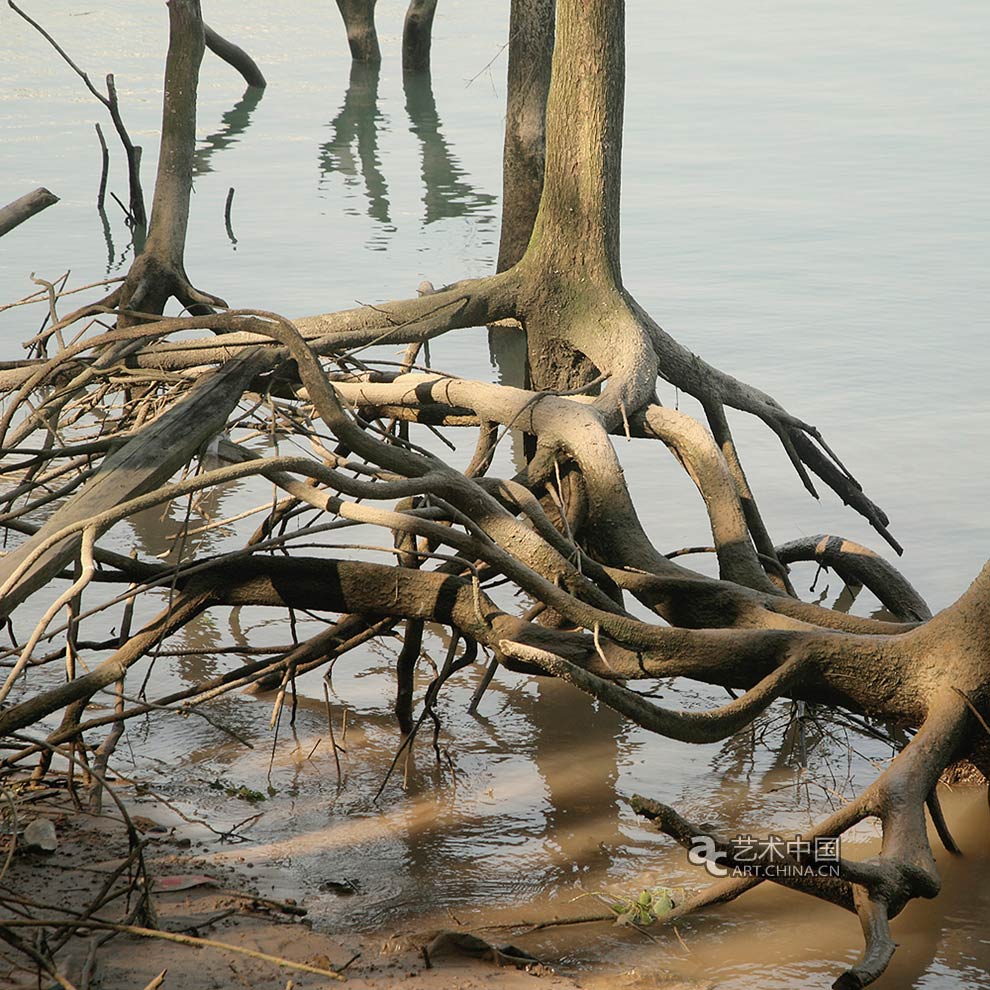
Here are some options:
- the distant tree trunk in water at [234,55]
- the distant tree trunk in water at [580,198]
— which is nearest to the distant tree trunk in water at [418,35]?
the distant tree trunk in water at [234,55]

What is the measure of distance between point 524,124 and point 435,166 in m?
7.70

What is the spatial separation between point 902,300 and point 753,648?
7.88m

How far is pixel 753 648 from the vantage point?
408 centimetres

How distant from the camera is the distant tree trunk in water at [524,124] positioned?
9.06 metres

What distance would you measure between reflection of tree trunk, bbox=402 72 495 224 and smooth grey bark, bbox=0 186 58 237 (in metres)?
8.25

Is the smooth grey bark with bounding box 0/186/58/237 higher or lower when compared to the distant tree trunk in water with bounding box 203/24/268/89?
lower

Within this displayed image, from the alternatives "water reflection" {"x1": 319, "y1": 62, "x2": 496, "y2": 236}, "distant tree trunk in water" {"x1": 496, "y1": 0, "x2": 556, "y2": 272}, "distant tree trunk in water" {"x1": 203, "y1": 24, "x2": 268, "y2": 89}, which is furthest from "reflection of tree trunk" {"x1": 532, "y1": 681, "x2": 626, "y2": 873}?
"distant tree trunk in water" {"x1": 203, "y1": 24, "x2": 268, "y2": 89}

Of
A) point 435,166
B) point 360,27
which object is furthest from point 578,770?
point 360,27

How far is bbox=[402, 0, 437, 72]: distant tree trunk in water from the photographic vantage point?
66.3ft

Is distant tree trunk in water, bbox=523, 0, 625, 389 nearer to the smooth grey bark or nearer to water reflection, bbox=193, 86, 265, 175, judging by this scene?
the smooth grey bark

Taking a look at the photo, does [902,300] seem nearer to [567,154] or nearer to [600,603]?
[567,154]

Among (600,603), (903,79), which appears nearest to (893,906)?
(600,603)
